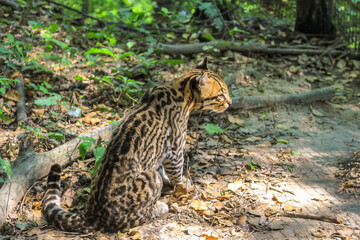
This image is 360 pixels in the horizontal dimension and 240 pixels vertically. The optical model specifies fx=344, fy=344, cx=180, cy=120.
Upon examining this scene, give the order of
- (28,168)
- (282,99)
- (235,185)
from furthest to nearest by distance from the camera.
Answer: (282,99), (235,185), (28,168)

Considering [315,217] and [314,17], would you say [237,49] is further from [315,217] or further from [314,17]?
[315,217]

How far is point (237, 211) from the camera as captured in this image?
4363 mm

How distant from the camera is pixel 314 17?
34.1ft

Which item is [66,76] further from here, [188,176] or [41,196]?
[188,176]

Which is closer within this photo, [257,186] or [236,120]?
[257,186]

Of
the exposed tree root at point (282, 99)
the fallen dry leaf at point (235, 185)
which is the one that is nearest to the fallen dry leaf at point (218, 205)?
the fallen dry leaf at point (235, 185)

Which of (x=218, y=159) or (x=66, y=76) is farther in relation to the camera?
(x=66, y=76)

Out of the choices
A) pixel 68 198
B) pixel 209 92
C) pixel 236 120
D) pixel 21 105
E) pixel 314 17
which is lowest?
pixel 68 198

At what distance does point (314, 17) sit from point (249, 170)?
710 centimetres

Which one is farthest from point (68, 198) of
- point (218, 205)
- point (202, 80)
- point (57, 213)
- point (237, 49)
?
point (237, 49)

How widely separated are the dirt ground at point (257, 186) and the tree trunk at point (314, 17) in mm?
4208

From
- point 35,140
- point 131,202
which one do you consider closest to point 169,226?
point 131,202

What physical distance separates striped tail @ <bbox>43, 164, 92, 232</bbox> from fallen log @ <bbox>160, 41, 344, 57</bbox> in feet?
16.3

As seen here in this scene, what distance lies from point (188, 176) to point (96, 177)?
1471mm
